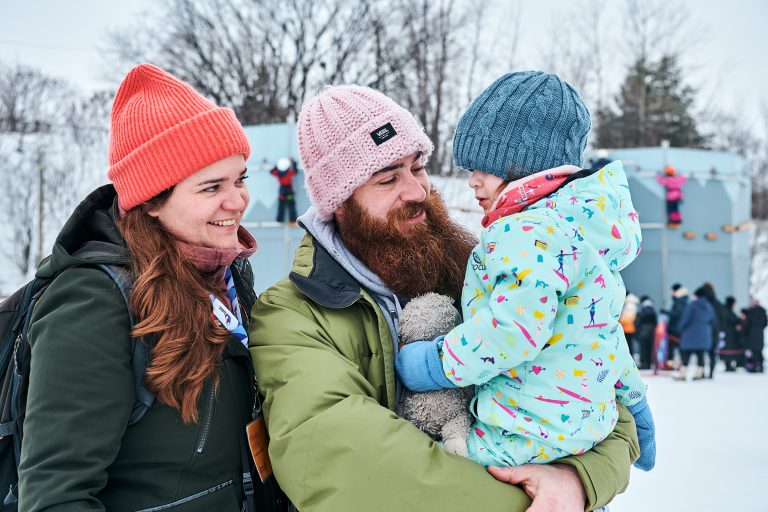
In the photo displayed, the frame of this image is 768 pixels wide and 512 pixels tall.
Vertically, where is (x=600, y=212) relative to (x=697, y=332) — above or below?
above

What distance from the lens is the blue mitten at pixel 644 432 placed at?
267 centimetres

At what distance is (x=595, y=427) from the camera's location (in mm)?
2145

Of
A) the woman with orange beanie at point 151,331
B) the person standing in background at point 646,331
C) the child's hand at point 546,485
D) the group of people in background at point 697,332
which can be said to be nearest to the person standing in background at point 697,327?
the group of people in background at point 697,332

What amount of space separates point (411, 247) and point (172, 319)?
37.3 inches

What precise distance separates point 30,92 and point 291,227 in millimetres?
27841

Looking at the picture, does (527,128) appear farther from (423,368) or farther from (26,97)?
(26,97)

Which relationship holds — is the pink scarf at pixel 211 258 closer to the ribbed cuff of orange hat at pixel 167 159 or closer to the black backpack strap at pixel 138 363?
the ribbed cuff of orange hat at pixel 167 159

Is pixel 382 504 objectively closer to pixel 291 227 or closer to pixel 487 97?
pixel 487 97

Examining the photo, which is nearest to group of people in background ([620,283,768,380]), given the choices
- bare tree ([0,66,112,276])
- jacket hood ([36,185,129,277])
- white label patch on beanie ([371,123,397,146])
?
white label patch on beanie ([371,123,397,146])

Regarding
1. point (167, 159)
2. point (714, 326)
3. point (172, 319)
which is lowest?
point (714, 326)

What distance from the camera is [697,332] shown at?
15.2m

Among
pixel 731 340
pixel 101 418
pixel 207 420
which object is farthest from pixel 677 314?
pixel 101 418

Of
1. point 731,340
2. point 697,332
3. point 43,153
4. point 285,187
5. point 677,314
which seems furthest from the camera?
point 43,153

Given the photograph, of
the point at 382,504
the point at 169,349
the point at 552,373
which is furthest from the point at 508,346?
the point at 169,349
